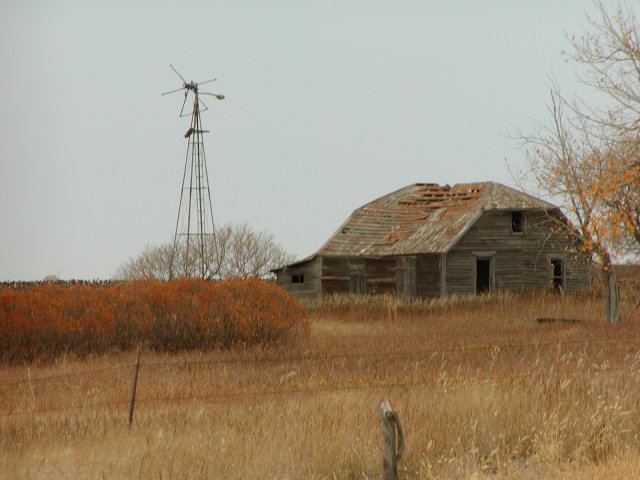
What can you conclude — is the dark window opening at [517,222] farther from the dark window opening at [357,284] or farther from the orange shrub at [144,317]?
the orange shrub at [144,317]

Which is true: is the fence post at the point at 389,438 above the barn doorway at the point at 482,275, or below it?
below

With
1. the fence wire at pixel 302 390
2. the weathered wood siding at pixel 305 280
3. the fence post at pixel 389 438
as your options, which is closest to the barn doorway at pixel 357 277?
the weathered wood siding at pixel 305 280

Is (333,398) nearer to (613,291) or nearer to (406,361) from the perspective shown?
(406,361)

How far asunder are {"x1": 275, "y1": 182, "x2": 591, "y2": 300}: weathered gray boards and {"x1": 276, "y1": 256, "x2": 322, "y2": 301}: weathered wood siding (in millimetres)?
46

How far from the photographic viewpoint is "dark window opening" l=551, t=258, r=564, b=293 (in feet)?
126

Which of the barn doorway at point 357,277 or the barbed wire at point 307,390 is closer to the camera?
the barbed wire at point 307,390

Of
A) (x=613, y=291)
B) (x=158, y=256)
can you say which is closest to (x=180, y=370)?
(x=613, y=291)

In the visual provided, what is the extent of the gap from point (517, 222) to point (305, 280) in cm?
1019

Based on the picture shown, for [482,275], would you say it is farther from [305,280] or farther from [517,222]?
[305,280]

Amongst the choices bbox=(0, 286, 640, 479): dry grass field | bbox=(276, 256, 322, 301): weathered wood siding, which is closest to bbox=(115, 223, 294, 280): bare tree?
bbox=(276, 256, 322, 301): weathered wood siding

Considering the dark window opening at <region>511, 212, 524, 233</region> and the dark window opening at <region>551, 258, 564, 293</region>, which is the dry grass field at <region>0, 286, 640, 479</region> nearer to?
the dark window opening at <region>511, 212, 524, 233</region>

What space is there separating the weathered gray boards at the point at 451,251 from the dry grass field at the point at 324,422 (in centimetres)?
1936

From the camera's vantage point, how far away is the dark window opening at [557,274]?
3828 centimetres

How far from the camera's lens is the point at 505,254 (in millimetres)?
37156
